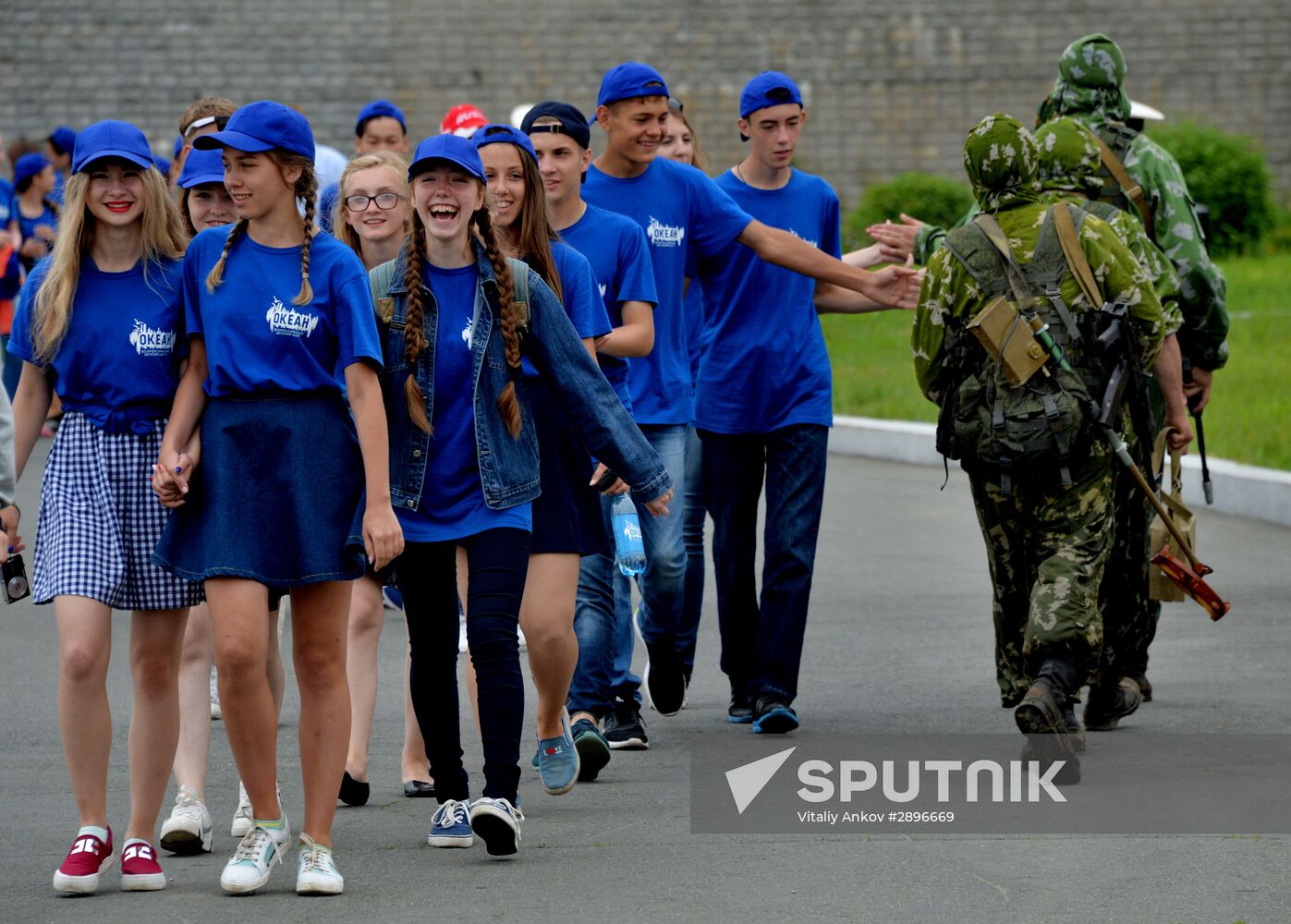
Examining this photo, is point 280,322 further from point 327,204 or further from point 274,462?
point 327,204

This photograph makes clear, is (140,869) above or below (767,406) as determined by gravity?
below

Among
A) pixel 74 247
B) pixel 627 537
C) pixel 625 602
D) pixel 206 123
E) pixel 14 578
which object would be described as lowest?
pixel 625 602

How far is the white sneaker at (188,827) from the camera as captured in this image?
5.68 meters

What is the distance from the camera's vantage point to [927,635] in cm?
943

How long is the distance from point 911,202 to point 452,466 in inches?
1167

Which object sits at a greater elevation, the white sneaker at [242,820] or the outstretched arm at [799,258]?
the outstretched arm at [799,258]

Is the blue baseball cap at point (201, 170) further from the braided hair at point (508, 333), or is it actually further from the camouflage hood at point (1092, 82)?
the camouflage hood at point (1092, 82)

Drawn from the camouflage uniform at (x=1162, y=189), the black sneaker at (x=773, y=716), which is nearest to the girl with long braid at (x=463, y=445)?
the black sneaker at (x=773, y=716)

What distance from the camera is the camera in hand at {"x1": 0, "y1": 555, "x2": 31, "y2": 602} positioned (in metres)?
5.39

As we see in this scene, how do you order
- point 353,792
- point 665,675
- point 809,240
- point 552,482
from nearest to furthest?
point 552,482, point 353,792, point 665,675, point 809,240

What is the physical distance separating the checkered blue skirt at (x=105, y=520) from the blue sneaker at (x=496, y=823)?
0.86 metres

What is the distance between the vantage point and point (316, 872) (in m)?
5.18

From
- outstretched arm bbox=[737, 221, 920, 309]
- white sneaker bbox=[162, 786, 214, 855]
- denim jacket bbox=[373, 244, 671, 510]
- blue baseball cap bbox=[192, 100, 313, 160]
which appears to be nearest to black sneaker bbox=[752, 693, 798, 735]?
outstretched arm bbox=[737, 221, 920, 309]

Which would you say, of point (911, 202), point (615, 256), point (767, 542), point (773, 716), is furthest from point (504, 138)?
point (911, 202)
